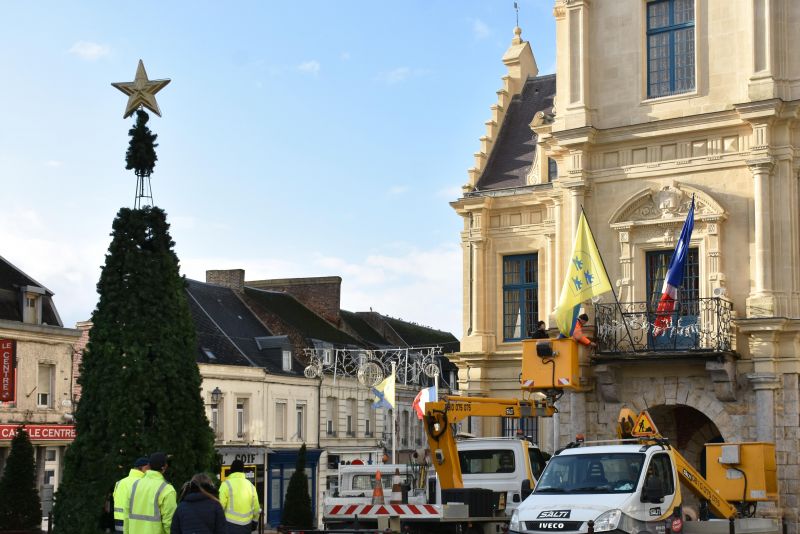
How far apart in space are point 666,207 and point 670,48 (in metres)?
3.65

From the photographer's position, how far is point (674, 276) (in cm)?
2667

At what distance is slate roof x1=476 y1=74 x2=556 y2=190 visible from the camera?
3481 cm

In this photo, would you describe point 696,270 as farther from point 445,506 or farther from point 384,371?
point 384,371

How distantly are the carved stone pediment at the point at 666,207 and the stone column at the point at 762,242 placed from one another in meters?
0.85

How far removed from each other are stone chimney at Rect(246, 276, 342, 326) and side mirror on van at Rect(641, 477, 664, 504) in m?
44.6

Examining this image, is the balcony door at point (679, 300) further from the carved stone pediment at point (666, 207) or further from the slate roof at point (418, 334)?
the slate roof at point (418, 334)

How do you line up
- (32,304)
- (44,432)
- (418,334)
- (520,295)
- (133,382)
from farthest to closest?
(418,334) < (32,304) < (44,432) < (520,295) < (133,382)

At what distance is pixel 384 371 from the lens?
184ft

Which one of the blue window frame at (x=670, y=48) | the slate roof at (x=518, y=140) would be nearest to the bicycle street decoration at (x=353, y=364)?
the slate roof at (x=518, y=140)

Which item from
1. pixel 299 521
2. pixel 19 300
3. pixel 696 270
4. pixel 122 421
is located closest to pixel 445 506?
pixel 122 421

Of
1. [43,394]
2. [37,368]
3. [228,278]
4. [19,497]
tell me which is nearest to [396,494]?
[19,497]

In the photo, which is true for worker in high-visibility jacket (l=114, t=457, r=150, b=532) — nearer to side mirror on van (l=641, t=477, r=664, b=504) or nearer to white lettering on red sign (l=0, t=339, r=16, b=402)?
side mirror on van (l=641, t=477, r=664, b=504)

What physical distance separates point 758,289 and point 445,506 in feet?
30.2

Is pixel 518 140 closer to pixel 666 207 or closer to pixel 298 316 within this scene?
pixel 666 207
